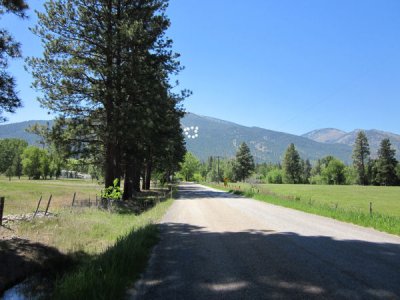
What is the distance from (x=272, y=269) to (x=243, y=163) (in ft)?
357

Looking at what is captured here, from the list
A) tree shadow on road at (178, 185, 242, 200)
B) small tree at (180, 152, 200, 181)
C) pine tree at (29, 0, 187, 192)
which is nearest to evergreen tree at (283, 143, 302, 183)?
small tree at (180, 152, 200, 181)

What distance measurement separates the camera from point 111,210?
21203 mm

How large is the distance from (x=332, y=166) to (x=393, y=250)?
135 meters

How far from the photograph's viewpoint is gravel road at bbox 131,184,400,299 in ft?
19.0

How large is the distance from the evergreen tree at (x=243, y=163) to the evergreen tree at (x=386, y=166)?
36.6 metres

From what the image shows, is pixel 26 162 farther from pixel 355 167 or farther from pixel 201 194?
pixel 355 167

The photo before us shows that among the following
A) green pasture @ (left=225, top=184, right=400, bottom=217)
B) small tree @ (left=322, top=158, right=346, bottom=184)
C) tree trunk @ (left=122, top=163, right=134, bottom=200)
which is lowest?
green pasture @ (left=225, top=184, right=400, bottom=217)

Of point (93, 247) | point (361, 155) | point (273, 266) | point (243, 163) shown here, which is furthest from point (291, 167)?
point (273, 266)

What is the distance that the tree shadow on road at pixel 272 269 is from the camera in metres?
5.75

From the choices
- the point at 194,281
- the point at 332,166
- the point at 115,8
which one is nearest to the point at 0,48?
the point at 194,281

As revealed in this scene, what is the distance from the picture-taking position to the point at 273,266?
7.46 metres

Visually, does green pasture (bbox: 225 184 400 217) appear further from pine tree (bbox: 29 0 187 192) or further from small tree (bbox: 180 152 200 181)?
small tree (bbox: 180 152 200 181)

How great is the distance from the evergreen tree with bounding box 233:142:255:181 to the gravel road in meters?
103

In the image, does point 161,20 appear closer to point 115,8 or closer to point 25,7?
point 115,8
